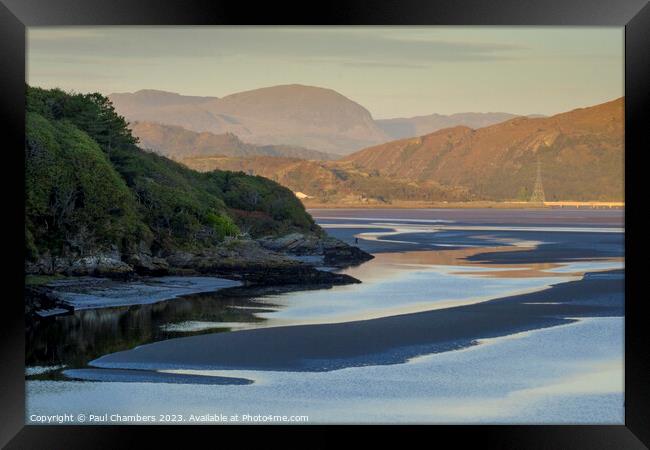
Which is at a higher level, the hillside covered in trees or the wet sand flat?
the hillside covered in trees

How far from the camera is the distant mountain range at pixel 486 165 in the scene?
141 m

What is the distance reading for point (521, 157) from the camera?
169 meters

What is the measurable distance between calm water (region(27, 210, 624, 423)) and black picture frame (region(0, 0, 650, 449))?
368 centimetres

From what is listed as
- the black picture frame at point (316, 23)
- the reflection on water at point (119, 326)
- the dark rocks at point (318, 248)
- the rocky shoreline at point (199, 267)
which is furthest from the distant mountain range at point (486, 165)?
the black picture frame at point (316, 23)

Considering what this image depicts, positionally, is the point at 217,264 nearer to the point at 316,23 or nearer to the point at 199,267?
the point at 199,267

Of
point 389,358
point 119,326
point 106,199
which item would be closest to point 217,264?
point 106,199

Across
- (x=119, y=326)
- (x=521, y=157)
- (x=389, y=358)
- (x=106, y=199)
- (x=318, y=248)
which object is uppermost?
(x=521, y=157)

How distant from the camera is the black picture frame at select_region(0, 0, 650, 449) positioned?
1168 centimetres

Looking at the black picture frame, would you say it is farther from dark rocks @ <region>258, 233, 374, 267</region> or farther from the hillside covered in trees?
dark rocks @ <region>258, 233, 374, 267</region>

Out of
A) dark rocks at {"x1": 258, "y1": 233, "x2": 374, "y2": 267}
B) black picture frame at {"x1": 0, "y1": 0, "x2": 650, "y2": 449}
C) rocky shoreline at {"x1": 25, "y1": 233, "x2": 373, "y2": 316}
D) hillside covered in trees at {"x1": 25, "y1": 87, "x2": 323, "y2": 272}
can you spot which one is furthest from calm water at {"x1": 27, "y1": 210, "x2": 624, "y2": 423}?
dark rocks at {"x1": 258, "y1": 233, "x2": 374, "y2": 267}

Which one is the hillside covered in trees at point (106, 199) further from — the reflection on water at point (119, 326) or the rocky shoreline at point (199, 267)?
the reflection on water at point (119, 326)

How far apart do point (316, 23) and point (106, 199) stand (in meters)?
30.9

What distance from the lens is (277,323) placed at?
1017 inches

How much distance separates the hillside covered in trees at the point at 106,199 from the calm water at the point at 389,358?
8.16 meters
